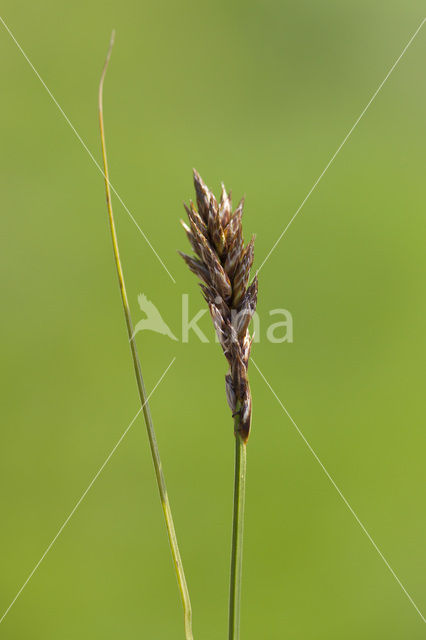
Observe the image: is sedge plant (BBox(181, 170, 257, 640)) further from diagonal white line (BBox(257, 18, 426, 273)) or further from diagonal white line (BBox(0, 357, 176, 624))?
diagonal white line (BBox(257, 18, 426, 273))

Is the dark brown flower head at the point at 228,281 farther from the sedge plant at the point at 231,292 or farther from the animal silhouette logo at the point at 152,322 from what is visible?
the animal silhouette logo at the point at 152,322

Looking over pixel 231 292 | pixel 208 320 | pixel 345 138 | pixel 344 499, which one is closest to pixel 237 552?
pixel 231 292

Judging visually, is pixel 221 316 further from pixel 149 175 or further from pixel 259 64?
pixel 259 64

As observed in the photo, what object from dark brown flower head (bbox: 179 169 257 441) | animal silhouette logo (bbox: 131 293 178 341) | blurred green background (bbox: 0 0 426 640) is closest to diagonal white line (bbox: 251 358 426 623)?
blurred green background (bbox: 0 0 426 640)

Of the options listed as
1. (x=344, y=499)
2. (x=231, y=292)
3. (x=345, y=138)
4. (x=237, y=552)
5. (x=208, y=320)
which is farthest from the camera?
(x=345, y=138)

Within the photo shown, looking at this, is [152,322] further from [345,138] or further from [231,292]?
[231,292]
